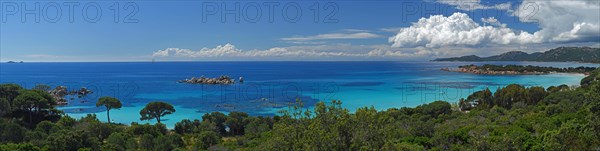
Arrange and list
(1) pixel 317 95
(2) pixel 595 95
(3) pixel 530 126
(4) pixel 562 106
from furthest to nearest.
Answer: (1) pixel 317 95 → (4) pixel 562 106 → (3) pixel 530 126 → (2) pixel 595 95

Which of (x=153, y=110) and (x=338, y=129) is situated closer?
(x=338, y=129)

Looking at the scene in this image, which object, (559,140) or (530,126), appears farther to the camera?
(530,126)

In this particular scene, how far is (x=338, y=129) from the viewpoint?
1080 centimetres

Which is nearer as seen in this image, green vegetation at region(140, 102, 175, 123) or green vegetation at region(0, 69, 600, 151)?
green vegetation at region(0, 69, 600, 151)

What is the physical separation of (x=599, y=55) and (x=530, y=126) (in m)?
222

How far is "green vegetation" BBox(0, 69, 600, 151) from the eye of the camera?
10.9 m

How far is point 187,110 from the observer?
47625mm

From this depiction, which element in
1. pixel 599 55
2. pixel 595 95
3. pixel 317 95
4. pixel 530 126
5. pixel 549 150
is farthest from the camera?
pixel 599 55

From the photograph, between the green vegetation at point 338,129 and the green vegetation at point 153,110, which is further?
the green vegetation at point 153,110

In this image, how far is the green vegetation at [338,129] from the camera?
10.9 meters

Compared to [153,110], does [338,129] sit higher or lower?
higher

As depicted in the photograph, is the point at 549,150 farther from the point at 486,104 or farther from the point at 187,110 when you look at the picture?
the point at 187,110

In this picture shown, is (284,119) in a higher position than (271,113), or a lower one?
higher

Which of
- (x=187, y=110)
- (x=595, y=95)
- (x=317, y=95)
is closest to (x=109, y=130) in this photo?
(x=187, y=110)
